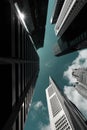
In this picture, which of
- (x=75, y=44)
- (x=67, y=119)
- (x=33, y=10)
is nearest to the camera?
(x=75, y=44)

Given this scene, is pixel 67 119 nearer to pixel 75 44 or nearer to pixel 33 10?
pixel 75 44

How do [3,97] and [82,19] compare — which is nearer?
[3,97]

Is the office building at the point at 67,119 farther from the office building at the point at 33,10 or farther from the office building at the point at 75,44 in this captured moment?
the office building at the point at 33,10

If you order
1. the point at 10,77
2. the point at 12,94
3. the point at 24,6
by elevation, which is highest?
the point at 24,6

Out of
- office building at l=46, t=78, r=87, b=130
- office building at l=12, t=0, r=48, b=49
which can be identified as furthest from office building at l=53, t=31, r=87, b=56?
office building at l=46, t=78, r=87, b=130

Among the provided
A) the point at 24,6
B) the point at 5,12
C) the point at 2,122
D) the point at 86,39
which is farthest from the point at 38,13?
the point at 2,122

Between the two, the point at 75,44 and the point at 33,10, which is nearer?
the point at 75,44

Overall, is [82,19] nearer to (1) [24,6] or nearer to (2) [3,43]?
(1) [24,6]

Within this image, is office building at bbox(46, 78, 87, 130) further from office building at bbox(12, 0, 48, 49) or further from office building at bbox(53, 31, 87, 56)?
office building at bbox(12, 0, 48, 49)

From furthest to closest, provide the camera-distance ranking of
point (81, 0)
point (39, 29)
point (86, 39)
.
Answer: point (39, 29)
point (86, 39)
point (81, 0)

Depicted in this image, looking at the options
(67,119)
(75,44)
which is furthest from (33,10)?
(67,119)

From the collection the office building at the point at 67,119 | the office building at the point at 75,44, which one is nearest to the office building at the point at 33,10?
the office building at the point at 75,44
